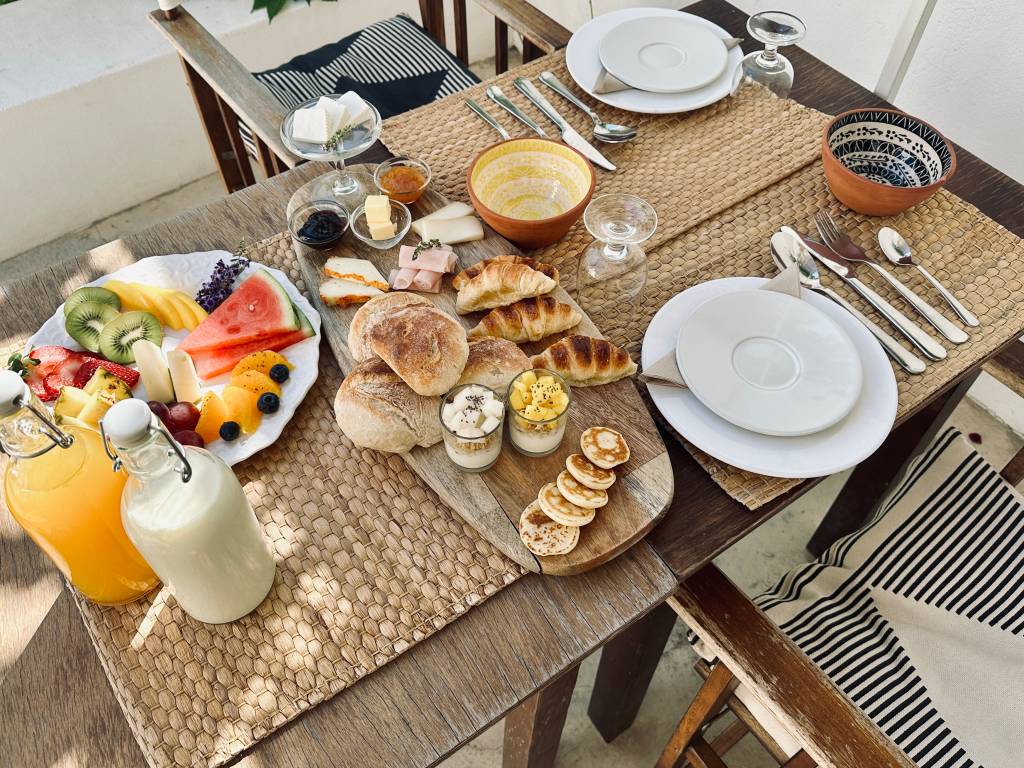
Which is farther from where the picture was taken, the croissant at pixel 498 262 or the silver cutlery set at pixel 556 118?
the silver cutlery set at pixel 556 118

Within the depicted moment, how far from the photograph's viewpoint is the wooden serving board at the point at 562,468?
35.7 inches

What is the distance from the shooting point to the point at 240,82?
1.49 meters

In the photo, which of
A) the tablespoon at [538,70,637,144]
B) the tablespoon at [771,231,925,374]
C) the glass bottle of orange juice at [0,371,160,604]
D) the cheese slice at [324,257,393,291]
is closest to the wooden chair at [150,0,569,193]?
the tablespoon at [538,70,637,144]

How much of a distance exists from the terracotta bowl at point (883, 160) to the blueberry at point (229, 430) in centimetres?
99

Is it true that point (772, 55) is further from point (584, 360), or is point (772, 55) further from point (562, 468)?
point (562, 468)

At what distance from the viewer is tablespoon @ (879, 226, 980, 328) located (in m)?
1.14

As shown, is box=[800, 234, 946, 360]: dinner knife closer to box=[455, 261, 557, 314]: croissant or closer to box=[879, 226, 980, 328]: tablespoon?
box=[879, 226, 980, 328]: tablespoon

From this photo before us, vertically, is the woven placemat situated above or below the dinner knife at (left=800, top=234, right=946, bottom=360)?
below

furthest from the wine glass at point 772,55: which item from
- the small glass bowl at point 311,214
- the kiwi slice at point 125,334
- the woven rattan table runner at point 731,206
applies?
the kiwi slice at point 125,334

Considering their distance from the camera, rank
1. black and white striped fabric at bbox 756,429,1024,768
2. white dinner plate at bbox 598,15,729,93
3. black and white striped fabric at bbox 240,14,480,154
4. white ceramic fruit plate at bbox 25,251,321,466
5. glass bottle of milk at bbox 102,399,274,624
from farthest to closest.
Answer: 1. black and white striped fabric at bbox 240,14,480,154
2. white dinner plate at bbox 598,15,729,93
3. black and white striped fabric at bbox 756,429,1024,768
4. white ceramic fruit plate at bbox 25,251,321,466
5. glass bottle of milk at bbox 102,399,274,624

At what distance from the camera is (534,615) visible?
2.91ft

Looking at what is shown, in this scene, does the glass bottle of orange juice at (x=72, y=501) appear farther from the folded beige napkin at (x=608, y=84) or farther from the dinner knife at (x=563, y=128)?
the folded beige napkin at (x=608, y=84)

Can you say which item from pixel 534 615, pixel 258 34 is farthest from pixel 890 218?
pixel 258 34

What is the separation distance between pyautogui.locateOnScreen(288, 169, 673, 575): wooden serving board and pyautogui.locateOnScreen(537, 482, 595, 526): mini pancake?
2 cm
